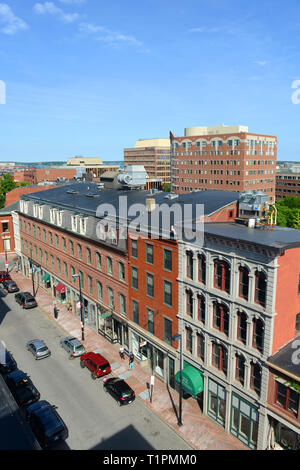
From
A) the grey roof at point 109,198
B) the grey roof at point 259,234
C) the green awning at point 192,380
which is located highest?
the grey roof at point 109,198

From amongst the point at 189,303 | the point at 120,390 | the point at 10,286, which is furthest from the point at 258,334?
the point at 10,286

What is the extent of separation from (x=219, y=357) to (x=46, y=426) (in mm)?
13265

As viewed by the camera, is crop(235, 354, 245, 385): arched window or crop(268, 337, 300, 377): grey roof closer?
crop(268, 337, 300, 377): grey roof

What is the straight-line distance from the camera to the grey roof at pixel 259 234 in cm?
2059

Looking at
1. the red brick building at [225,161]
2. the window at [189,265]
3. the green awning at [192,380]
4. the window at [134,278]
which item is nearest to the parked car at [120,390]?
the green awning at [192,380]

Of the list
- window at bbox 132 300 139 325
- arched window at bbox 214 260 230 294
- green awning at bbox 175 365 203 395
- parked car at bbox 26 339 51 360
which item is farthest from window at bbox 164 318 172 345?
parked car at bbox 26 339 51 360

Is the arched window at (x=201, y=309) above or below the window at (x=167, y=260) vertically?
below

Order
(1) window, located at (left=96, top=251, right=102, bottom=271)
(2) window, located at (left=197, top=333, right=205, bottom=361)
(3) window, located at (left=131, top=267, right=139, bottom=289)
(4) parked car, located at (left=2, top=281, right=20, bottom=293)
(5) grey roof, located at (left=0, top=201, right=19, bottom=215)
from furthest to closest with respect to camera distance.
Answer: (5) grey roof, located at (left=0, top=201, right=19, bottom=215) → (4) parked car, located at (left=2, top=281, right=20, bottom=293) → (1) window, located at (left=96, top=251, right=102, bottom=271) → (3) window, located at (left=131, top=267, right=139, bottom=289) → (2) window, located at (left=197, top=333, right=205, bottom=361)

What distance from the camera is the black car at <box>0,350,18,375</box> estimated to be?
108 ft

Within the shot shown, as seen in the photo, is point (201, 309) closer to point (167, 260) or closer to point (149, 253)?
point (167, 260)

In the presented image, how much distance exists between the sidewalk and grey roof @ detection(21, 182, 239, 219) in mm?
14657

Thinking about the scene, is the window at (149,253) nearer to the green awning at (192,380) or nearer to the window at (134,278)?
the window at (134,278)

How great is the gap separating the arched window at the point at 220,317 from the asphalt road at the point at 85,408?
8555mm

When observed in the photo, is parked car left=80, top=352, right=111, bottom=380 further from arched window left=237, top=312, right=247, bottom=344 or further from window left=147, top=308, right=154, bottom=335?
arched window left=237, top=312, right=247, bottom=344
